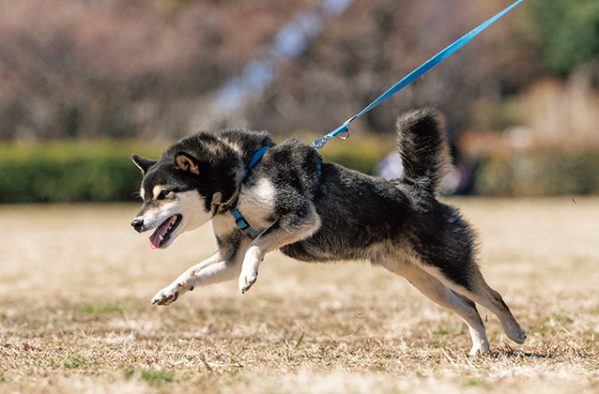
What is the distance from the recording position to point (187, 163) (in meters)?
4.66

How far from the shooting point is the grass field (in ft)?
11.6

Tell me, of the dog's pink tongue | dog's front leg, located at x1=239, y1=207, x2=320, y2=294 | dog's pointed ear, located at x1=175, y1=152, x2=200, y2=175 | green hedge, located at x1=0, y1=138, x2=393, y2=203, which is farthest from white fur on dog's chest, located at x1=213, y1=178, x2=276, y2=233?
green hedge, located at x1=0, y1=138, x2=393, y2=203

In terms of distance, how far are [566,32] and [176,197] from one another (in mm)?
48524

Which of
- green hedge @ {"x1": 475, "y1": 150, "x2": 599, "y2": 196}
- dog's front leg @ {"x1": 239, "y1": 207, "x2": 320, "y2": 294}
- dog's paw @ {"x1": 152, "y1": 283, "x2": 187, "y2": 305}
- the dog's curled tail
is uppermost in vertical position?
the dog's curled tail

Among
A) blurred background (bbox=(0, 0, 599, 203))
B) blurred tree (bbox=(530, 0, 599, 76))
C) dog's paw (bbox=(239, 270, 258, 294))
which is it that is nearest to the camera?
dog's paw (bbox=(239, 270, 258, 294))

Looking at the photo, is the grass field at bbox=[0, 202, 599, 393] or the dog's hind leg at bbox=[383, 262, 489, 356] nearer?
the grass field at bbox=[0, 202, 599, 393]

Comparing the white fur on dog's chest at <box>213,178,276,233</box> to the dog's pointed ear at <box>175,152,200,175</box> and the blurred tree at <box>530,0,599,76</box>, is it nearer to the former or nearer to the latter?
the dog's pointed ear at <box>175,152,200,175</box>

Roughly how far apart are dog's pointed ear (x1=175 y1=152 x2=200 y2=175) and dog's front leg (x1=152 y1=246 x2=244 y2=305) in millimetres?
541

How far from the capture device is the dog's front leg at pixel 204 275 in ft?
15.2

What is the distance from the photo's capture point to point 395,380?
353 cm

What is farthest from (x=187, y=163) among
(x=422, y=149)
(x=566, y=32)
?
(x=566, y=32)

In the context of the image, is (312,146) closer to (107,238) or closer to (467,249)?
(467,249)

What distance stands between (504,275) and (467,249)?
164 inches

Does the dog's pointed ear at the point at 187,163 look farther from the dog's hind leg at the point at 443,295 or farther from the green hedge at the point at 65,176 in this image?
the green hedge at the point at 65,176
